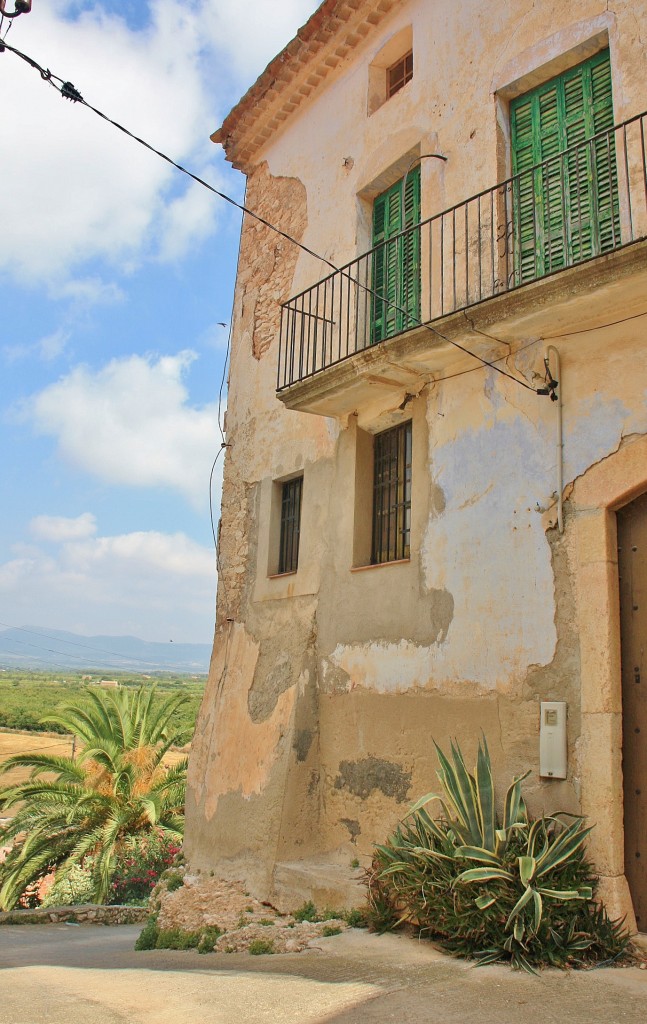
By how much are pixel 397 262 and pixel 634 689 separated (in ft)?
17.4

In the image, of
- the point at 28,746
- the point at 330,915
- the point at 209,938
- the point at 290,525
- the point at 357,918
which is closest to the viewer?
the point at 357,918

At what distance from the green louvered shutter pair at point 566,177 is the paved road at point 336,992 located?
5.45m

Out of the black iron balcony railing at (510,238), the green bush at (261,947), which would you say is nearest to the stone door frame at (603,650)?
the black iron balcony railing at (510,238)

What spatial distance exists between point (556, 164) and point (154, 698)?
15275 millimetres

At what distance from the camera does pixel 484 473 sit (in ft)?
24.5

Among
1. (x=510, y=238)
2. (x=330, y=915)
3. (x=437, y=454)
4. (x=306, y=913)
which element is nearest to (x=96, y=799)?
(x=306, y=913)

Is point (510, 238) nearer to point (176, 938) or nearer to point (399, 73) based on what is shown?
point (399, 73)

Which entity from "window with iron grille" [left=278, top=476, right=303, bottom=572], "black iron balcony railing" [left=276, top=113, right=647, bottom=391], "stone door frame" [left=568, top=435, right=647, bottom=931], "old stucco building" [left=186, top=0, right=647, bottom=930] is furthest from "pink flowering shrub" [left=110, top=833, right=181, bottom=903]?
"stone door frame" [left=568, top=435, right=647, bottom=931]

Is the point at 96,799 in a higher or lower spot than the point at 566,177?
lower

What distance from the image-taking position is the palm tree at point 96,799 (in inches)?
594

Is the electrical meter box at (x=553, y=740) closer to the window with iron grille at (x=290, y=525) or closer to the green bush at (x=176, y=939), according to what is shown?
the green bush at (x=176, y=939)

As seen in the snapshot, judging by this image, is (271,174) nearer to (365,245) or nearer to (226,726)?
(365,245)

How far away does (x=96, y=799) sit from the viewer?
15.9 m

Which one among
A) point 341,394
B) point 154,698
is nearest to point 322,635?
point 341,394
